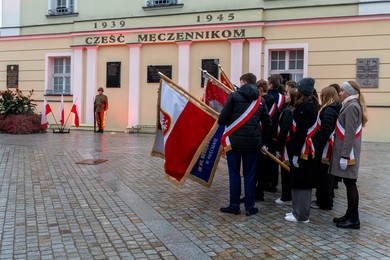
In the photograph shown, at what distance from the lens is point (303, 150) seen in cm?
543

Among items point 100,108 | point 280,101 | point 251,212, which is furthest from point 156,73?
point 251,212

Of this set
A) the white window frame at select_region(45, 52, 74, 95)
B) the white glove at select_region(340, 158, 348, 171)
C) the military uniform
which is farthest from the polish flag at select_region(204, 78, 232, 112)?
the white window frame at select_region(45, 52, 74, 95)

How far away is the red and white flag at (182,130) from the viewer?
641cm

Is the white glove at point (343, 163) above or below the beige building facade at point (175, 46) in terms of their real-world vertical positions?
below

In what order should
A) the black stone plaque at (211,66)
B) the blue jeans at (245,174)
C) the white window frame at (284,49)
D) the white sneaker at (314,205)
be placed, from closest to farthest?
the blue jeans at (245,174), the white sneaker at (314,205), the white window frame at (284,49), the black stone plaque at (211,66)

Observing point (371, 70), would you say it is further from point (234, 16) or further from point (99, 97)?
point (99, 97)

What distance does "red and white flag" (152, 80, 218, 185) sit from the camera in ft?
21.0

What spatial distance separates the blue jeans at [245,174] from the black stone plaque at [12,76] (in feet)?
57.4

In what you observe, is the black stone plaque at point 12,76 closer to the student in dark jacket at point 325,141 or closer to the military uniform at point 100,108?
the military uniform at point 100,108

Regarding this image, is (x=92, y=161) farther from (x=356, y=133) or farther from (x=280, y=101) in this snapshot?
(x=356, y=133)

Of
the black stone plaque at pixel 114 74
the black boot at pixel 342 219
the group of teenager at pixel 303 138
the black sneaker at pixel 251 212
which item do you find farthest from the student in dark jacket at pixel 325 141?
the black stone plaque at pixel 114 74

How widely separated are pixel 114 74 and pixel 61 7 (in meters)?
4.38

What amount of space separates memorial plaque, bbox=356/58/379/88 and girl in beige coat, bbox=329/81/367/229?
1010 cm

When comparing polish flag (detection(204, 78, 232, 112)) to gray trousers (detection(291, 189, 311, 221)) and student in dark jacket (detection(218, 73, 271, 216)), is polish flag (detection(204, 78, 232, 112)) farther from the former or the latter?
gray trousers (detection(291, 189, 311, 221))
